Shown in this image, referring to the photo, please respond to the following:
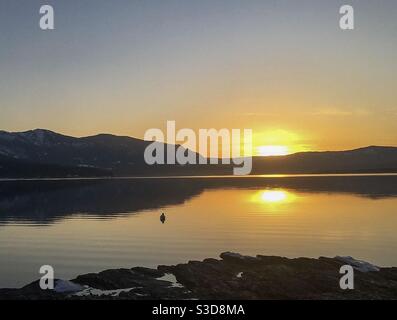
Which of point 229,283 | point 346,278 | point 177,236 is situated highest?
point 346,278

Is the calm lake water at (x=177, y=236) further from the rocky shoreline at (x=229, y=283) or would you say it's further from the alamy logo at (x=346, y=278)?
the alamy logo at (x=346, y=278)

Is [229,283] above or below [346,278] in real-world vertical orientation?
below

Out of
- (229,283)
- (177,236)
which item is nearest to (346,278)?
(229,283)

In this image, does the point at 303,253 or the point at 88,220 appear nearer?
the point at 303,253

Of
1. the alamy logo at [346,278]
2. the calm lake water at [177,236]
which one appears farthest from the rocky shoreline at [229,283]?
the calm lake water at [177,236]

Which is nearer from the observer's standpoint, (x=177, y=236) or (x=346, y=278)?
(x=346, y=278)

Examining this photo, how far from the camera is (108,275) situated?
42.0m

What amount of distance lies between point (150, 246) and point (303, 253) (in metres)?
22.8

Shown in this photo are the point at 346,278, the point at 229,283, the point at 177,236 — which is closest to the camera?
the point at 346,278

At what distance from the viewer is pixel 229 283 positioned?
38219mm

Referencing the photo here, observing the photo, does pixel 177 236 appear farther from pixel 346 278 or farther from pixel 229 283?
pixel 346 278

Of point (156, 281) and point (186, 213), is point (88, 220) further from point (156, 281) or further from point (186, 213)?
point (156, 281)
